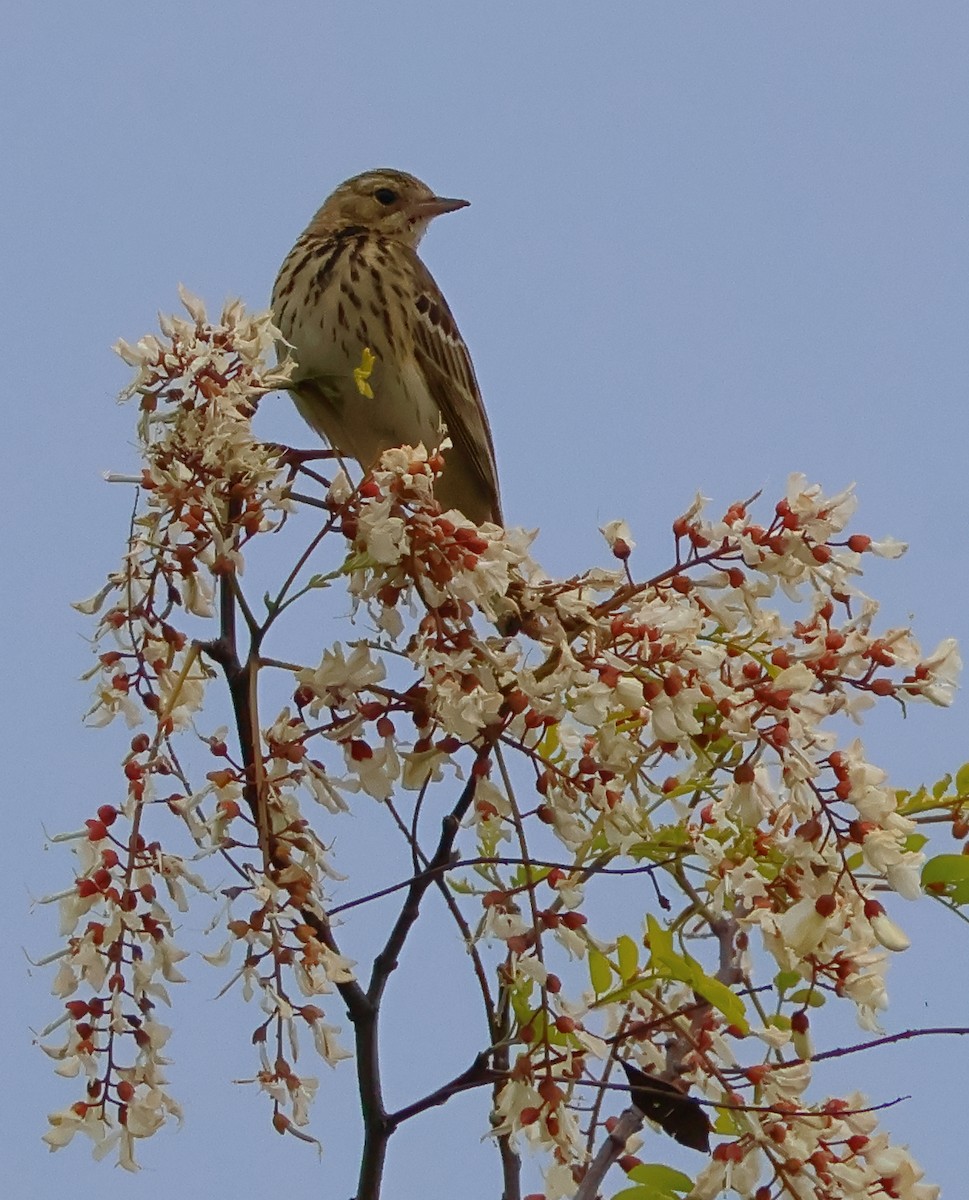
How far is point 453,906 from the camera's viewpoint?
1.91m

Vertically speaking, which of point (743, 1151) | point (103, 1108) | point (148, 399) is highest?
point (148, 399)

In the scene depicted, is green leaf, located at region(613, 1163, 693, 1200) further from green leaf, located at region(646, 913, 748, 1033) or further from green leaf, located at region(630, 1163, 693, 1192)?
green leaf, located at region(646, 913, 748, 1033)

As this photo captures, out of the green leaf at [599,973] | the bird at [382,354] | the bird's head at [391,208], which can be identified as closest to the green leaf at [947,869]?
the green leaf at [599,973]

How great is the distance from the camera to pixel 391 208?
461 centimetres

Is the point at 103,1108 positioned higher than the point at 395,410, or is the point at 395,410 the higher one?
the point at 395,410

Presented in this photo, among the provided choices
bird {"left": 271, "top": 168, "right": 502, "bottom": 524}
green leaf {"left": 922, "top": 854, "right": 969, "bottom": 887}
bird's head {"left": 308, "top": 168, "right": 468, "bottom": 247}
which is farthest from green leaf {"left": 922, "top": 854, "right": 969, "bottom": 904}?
bird's head {"left": 308, "top": 168, "right": 468, "bottom": 247}

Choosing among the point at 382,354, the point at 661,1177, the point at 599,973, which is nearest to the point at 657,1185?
the point at 661,1177

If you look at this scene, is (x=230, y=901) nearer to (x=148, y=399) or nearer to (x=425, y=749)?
(x=425, y=749)

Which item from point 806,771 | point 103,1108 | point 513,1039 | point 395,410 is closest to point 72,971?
point 103,1108

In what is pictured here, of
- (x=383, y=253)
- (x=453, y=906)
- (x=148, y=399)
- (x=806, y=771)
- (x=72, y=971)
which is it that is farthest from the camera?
(x=383, y=253)

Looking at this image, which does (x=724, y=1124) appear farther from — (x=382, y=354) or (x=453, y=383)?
(x=453, y=383)

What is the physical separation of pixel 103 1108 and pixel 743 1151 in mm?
640

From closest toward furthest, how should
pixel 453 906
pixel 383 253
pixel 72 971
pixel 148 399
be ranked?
pixel 72 971 → pixel 148 399 → pixel 453 906 → pixel 383 253

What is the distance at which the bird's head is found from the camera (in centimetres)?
455
